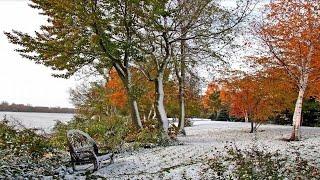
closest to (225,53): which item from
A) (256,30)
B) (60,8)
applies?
(256,30)

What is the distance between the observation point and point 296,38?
17.0 m

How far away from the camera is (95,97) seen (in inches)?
1623


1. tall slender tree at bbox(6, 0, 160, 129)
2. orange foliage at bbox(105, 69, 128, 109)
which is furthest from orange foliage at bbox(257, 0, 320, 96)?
orange foliage at bbox(105, 69, 128, 109)

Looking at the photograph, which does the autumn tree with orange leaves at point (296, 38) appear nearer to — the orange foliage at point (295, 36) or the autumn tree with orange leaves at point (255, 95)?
the orange foliage at point (295, 36)

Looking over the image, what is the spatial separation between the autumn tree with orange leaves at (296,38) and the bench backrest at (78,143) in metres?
10.2

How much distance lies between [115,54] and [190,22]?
148 inches

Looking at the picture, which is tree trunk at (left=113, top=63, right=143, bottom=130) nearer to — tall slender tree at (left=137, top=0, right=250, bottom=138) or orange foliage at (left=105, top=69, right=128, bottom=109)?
tall slender tree at (left=137, top=0, right=250, bottom=138)

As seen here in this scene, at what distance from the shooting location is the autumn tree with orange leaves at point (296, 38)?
16.8 metres

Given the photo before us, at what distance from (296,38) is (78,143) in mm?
10964

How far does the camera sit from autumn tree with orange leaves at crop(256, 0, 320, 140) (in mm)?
16797

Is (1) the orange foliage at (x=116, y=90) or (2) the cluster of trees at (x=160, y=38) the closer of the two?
(2) the cluster of trees at (x=160, y=38)

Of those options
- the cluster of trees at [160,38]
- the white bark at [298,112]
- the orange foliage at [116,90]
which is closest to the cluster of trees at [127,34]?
the cluster of trees at [160,38]

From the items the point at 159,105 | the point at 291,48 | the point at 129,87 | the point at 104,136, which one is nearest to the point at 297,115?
the point at 291,48

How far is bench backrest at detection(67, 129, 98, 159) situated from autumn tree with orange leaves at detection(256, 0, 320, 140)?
10226mm
